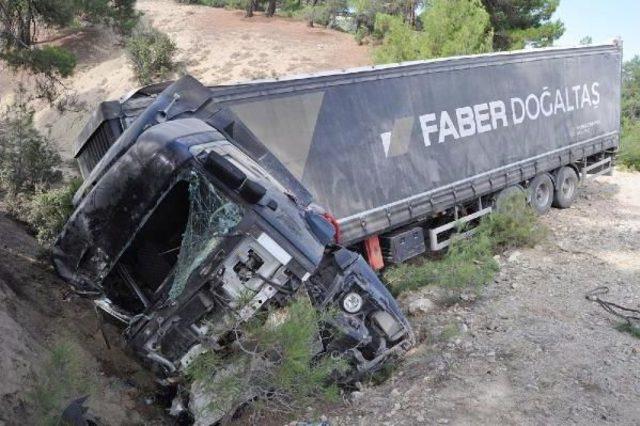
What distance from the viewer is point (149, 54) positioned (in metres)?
23.1

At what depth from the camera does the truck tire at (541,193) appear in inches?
408

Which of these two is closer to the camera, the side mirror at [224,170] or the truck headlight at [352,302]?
the side mirror at [224,170]

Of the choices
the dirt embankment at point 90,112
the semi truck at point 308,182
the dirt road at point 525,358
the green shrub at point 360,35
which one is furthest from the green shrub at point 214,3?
the dirt road at point 525,358

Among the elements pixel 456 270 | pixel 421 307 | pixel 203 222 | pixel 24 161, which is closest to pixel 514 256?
pixel 456 270

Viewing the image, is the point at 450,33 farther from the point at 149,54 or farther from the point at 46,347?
the point at 46,347

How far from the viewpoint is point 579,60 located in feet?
37.2

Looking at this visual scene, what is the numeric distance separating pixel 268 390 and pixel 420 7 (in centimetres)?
2093

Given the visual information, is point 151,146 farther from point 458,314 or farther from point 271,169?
point 458,314

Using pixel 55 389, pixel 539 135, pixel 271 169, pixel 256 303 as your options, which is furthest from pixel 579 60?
pixel 55 389

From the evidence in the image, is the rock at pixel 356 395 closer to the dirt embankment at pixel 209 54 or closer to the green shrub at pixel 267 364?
the green shrub at pixel 267 364

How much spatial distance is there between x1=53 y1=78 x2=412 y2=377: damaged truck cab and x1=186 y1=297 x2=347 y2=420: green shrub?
0.36 ft

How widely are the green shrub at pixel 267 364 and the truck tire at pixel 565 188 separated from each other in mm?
7903

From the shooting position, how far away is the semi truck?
425cm

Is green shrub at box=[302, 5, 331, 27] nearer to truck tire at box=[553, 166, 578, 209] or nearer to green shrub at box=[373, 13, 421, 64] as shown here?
green shrub at box=[373, 13, 421, 64]
